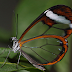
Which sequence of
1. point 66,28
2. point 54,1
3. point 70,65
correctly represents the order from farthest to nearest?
point 54,1 → point 70,65 → point 66,28

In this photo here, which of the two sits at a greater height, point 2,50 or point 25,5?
point 25,5

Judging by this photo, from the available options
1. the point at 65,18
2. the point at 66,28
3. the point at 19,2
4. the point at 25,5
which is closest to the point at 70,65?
the point at 66,28

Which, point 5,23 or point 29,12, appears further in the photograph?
point 5,23

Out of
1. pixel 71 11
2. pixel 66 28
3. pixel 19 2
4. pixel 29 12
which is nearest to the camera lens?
pixel 71 11

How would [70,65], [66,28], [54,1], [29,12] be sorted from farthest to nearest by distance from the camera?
1. [29,12]
2. [54,1]
3. [70,65]
4. [66,28]

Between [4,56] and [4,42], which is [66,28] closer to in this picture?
[4,56]

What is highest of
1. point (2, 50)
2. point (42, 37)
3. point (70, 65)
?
point (42, 37)

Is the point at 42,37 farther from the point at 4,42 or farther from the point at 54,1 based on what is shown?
the point at 4,42

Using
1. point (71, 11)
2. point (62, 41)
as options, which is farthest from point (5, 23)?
point (71, 11)

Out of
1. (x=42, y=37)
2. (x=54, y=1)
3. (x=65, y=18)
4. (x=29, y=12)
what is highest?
(x=54, y=1)
